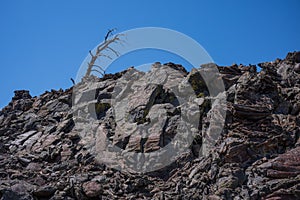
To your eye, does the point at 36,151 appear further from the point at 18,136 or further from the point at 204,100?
the point at 204,100

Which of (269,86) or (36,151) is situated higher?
(269,86)

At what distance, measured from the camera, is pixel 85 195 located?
13.3 metres

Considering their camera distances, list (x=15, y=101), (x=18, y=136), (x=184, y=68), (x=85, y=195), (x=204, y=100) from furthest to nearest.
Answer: (x=15, y=101) < (x=184, y=68) < (x=18, y=136) < (x=204, y=100) < (x=85, y=195)

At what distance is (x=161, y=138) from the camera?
16047 millimetres

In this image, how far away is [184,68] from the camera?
2191 cm

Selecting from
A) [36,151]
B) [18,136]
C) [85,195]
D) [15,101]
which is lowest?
[85,195]

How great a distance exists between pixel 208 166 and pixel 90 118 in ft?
25.3

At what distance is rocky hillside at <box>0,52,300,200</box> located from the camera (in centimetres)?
1334

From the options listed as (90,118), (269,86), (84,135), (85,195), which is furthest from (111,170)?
(269,86)

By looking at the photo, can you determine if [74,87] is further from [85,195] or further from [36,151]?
[85,195]

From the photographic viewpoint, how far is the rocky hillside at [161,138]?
13344 millimetres

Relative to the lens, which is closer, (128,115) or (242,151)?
(242,151)

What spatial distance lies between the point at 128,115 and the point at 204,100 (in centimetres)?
380

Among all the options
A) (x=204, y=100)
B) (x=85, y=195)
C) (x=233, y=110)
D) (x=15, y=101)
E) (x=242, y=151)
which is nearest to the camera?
(x=85, y=195)
